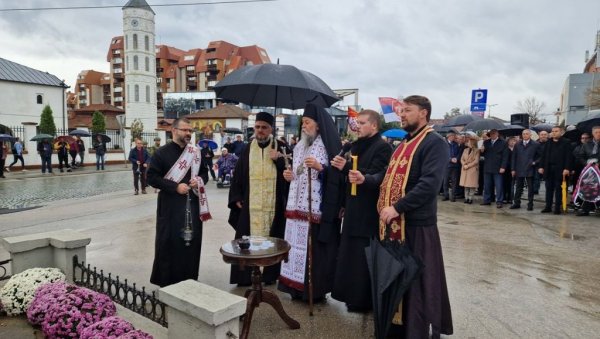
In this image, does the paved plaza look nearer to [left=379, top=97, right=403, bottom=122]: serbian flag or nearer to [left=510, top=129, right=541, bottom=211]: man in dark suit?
[left=510, top=129, right=541, bottom=211]: man in dark suit

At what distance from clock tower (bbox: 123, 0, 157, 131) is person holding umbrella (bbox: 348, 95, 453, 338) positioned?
66.5 metres

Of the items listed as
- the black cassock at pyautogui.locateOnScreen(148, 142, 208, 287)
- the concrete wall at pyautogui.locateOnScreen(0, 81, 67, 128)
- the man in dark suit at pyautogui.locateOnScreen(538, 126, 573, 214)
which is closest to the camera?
the black cassock at pyautogui.locateOnScreen(148, 142, 208, 287)

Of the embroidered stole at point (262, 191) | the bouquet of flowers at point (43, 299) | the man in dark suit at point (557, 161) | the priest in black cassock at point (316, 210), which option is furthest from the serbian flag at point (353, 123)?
the man in dark suit at point (557, 161)

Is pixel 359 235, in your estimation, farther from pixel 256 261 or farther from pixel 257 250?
pixel 256 261

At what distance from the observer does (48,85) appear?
144 ft

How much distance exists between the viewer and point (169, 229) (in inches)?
167

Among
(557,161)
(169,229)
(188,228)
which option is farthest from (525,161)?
(169,229)

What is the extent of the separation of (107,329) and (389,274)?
2.07 m

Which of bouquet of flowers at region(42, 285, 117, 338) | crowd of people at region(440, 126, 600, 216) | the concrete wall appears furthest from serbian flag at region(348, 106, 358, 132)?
the concrete wall

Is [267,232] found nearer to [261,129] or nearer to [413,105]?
[261,129]

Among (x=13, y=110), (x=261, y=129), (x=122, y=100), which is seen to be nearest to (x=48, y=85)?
(x=13, y=110)

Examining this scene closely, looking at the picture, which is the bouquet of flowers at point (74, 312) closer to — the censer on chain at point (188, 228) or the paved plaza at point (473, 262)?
the paved plaza at point (473, 262)

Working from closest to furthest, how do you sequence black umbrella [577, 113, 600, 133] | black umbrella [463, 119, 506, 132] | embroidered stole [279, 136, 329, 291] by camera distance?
embroidered stole [279, 136, 329, 291] → black umbrella [577, 113, 600, 133] → black umbrella [463, 119, 506, 132]

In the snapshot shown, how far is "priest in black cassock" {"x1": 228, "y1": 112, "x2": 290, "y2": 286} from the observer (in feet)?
14.6
